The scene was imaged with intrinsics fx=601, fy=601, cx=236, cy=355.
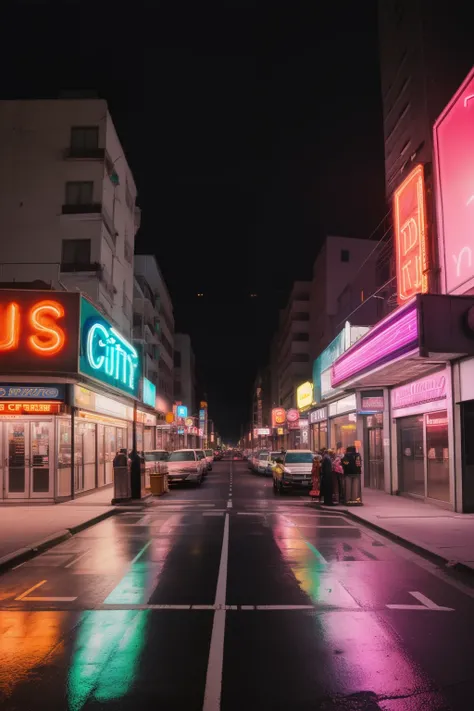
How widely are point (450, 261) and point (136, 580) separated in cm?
1230

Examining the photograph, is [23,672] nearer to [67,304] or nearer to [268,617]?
[268,617]

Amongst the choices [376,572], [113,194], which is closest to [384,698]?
[376,572]

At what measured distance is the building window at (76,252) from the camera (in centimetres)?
3378

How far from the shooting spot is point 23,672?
554cm

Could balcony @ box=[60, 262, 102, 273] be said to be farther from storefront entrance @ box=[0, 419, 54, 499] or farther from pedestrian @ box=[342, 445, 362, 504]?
pedestrian @ box=[342, 445, 362, 504]

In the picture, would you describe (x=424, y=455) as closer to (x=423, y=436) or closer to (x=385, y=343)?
(x=423, y=436)

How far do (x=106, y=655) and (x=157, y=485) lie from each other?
1946cm

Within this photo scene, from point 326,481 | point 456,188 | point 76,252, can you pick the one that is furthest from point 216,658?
point 76,252

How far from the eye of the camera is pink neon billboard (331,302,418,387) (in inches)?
611

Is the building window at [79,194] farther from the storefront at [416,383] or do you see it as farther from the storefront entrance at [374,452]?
the storefront entrance at [374,452]

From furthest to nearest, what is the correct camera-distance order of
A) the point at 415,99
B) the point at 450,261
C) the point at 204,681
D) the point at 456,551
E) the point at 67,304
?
1. the point at 415,99
2. the point at 67,304
3. the point at 450,261
4. the point at 456,551
5. the point at 204,681

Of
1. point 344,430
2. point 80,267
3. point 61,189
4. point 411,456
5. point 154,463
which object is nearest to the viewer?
point 411,456

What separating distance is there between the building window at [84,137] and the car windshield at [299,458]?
21.4m

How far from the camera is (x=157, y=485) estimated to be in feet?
82.7
